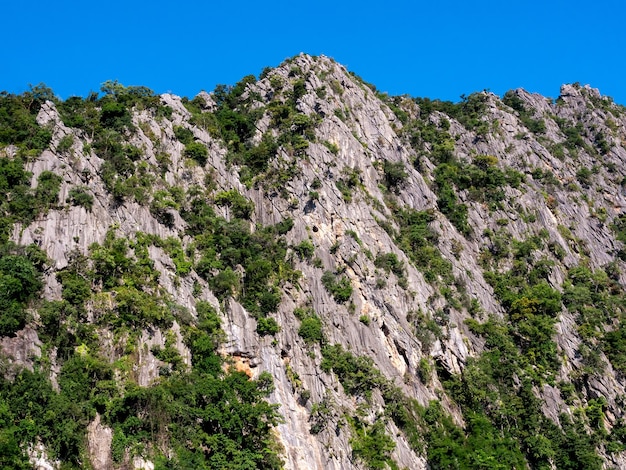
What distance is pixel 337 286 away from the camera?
170ft


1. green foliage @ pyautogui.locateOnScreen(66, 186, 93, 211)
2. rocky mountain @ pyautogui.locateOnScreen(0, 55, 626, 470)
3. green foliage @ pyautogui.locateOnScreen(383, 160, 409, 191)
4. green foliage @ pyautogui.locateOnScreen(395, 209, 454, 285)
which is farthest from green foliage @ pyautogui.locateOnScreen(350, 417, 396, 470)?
green foliage @ pyautogui.locateOnScreen(383, 160, 409, 191)

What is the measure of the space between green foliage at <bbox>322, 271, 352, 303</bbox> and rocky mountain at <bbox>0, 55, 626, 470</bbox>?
0.72 feet

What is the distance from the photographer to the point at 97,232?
43750 millimetres

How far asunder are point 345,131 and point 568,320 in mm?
30886

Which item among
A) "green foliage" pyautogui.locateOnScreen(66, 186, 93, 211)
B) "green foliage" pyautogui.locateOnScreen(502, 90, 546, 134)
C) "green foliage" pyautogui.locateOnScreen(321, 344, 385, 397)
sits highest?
"green foliage" pyautogui.locateOnScreen(502, 90, 546, 134)

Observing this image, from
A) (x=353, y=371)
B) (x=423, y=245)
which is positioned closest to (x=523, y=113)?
(x=423, y=245)

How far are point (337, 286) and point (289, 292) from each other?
163 inches

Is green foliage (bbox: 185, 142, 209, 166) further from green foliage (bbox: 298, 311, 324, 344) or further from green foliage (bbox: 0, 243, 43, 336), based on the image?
green foliage (bbox: 0, 243, 43, 336)

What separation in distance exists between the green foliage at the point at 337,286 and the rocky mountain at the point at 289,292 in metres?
0.22

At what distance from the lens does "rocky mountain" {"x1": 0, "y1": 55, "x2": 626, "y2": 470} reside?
36.1 meters

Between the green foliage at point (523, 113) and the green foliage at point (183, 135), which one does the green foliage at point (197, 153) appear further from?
the green foliage at point (523, 113)

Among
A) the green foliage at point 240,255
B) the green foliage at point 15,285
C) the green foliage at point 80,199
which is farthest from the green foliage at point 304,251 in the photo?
the green foliage at point 15,285

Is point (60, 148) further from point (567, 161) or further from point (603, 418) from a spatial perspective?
point (567, 161)

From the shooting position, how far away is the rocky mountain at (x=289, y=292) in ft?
119
